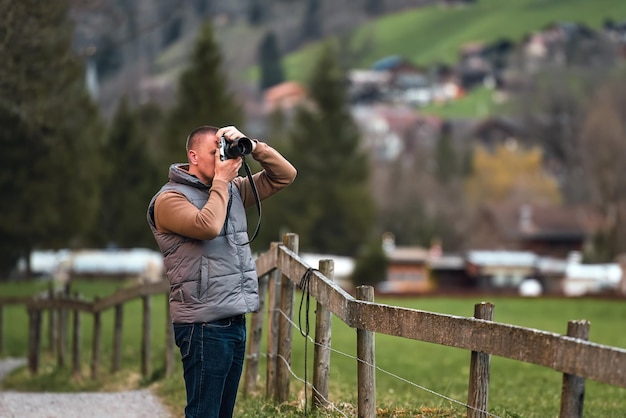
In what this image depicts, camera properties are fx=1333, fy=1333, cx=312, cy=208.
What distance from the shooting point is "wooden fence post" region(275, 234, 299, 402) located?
10.9 m

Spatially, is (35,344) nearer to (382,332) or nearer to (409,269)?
(382,332)

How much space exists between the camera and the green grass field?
6.55 ft

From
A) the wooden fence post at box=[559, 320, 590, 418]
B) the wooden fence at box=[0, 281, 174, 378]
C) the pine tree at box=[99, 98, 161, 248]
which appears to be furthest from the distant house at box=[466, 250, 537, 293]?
the wooden fence post at box=[559, 320, 590, 418]

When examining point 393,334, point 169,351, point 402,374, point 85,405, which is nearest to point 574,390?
point 393,334

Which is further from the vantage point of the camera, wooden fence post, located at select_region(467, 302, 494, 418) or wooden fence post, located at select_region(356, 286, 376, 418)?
wooden fence post, located at select_region(356, 286, 376, 418)

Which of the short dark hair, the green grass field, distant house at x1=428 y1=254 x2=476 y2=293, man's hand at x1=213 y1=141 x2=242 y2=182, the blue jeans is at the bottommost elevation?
distant house at x1=428 y1=254 x2=476 y2=293

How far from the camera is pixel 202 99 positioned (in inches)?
2677

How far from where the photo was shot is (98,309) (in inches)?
696

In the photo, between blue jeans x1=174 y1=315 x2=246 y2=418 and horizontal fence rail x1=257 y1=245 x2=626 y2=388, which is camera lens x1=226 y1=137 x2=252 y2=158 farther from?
horizontal fence rail x1=257 y1=245 x2=626 y2=388

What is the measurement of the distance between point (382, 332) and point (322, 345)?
4.90ft

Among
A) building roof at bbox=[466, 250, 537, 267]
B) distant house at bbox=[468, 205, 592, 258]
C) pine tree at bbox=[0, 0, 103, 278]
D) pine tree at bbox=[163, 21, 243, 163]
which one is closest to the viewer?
pine tree at bbox=[0, 0, 103, 278]

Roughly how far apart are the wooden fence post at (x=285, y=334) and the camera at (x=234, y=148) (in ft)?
10.1

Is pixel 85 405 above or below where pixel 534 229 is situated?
above

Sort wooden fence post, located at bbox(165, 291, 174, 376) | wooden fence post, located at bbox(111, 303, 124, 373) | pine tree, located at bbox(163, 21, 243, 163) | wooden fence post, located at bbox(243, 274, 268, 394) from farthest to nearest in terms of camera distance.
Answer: pine tree, located at bbox(163, 21, 243, 163)
wooden fence post, located at bbox(111, 303, 124, 373)
wooden fence post, located at bbox(165, 291, 174, 376)
wooden fence post, located at bbox(243, 274, 268, 394)
